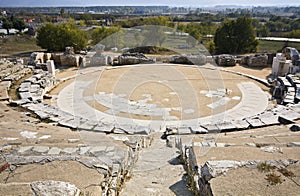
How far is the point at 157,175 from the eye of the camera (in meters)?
5.67

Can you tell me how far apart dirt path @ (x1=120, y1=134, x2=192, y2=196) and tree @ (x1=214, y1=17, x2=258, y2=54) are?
26.4 meters

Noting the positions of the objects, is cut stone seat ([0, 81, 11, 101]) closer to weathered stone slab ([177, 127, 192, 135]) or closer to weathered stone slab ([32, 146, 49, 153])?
weathered stone slab ([32, 146, 49, 153])

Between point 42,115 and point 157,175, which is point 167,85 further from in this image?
point 157,175

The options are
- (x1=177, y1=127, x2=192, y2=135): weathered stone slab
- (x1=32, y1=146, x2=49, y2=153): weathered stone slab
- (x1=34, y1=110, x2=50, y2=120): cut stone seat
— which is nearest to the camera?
(x1=32, y1=146, x2=49, y2=153): weathered stone slab

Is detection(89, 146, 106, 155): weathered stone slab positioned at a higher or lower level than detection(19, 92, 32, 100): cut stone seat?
higher

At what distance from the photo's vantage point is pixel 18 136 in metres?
8.08

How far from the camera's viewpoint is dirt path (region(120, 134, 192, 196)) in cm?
488

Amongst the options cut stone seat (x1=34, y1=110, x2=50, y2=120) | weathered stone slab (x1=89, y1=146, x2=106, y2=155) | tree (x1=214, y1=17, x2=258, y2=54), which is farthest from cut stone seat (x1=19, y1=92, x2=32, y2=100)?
tree (x1=214, y1=17, x2=258, y2=54)

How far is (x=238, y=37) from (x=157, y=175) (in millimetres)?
28508

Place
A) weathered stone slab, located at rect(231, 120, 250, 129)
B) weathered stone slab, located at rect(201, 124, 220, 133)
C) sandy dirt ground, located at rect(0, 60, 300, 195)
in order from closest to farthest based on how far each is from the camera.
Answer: sandy dirt ground, located at rect(0, 60, 300, 195)
weathered stone slab, located at rect(201, 124, 220, 133)
weathered stone slab, located at rect(231, 120, 250, 129)

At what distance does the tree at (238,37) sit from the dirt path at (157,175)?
1040 inches

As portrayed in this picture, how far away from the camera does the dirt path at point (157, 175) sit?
16.0 feet

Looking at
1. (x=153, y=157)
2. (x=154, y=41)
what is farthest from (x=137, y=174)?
(x=154, y=41)

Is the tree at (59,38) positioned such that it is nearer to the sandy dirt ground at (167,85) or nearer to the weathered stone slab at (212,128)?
the sandy dirt ground at (167,85)
